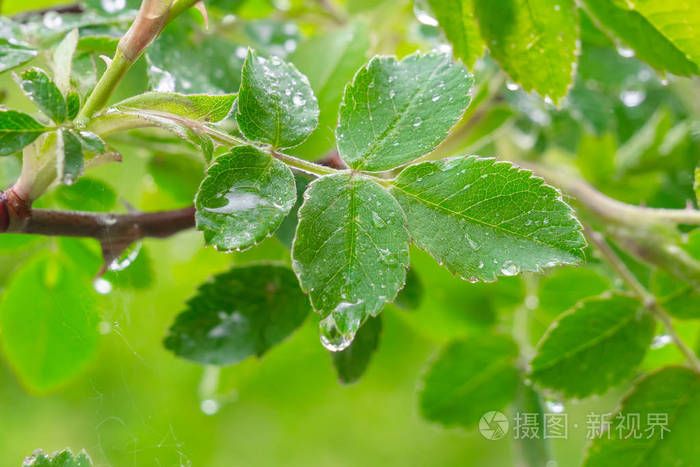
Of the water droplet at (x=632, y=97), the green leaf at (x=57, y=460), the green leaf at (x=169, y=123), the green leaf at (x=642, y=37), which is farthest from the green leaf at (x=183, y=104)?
the water droplet at (x=632, y=97)

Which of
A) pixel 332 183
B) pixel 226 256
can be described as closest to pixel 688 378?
pixel 332 183

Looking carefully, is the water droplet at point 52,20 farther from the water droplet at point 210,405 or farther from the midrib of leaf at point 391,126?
the water droplet at point 210,405

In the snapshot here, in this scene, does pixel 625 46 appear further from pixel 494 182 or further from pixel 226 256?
pixel 226 256

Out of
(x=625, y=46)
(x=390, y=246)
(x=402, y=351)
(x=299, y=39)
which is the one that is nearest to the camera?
(x=390, y=246)

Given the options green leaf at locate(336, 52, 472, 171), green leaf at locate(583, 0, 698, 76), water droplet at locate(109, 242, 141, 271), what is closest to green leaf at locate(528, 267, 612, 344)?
green leaf at locate(583, 0, 698, 76)

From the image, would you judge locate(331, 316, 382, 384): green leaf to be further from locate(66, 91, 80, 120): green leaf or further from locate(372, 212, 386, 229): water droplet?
locate(66, 91, 80, 120): green leaf

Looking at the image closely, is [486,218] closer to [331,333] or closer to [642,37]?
[331,333]
